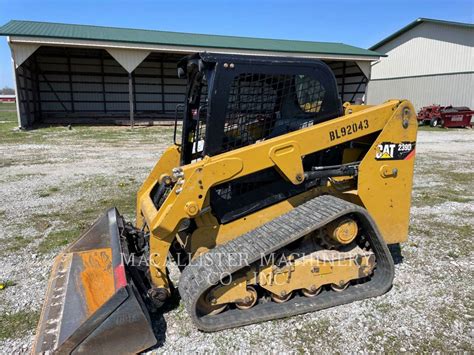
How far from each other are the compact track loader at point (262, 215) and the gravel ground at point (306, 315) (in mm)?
196

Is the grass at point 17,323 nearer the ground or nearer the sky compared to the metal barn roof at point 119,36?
nearer the ground

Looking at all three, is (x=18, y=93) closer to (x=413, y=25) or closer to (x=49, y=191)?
(x=49, y=191)

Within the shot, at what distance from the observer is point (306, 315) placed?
3396mm

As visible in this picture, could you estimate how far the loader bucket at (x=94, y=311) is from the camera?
2.69 metres

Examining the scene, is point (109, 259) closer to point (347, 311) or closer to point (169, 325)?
point (169, 325)

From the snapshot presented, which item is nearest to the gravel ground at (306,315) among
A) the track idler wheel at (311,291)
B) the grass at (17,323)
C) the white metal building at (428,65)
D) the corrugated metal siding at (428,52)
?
the grass at (17,323)

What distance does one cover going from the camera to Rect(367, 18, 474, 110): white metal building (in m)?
25.8

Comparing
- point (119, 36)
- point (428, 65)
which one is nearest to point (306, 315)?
point (119, 36)

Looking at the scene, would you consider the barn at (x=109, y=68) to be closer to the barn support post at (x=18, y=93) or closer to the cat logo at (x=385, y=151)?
the barn support post at (x=18, y=93)

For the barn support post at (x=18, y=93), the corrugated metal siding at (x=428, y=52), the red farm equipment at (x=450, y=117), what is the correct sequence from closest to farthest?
1. the barn support post at (x=18, y=93)
2. the red farm equipment at (x=450, y=117)
3. the corrugated metal siding at (x=428, y=52)

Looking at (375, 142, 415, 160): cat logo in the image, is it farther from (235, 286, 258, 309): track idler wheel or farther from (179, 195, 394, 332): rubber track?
(235, 286, 258, 309): track idler wheel

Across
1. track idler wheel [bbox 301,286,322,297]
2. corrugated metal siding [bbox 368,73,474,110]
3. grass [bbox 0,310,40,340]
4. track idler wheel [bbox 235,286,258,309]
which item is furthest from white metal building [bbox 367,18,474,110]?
grass [bbox 0,310,40,340]

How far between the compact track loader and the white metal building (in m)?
22.3

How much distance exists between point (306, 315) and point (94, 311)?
1.76 m
